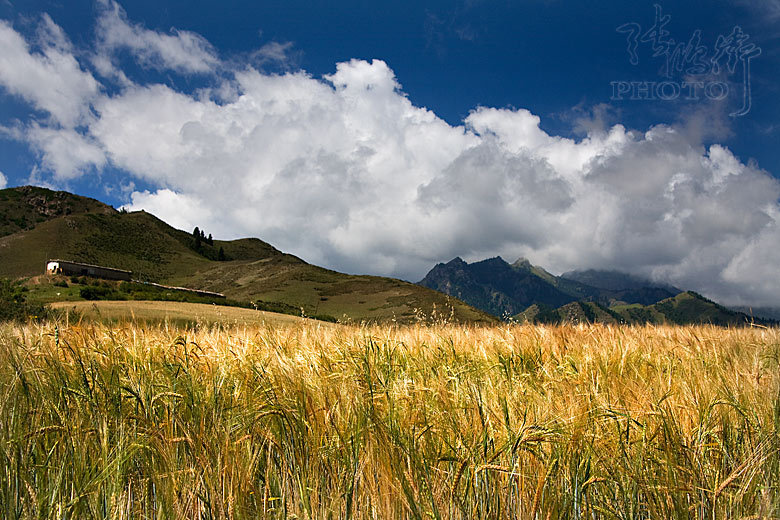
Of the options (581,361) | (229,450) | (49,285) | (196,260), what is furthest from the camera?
(196,260)

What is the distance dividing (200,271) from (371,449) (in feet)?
349

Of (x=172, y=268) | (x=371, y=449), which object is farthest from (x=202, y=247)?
(x=371, y=449)

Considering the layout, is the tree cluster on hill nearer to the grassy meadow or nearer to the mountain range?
the mountain range

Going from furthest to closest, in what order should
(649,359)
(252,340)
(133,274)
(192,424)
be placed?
(133,274) → (252,340) → (649,359) → (192,424)

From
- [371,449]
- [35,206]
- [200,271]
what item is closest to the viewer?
[371,449]

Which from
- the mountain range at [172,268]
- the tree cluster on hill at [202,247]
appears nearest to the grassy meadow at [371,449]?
the mountain range at [172,268]

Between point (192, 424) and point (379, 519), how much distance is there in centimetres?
112

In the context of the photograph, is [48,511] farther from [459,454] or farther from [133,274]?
[133,274]

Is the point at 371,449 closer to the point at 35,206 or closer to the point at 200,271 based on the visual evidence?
the point at 200,271

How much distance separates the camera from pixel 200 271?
9906 cm

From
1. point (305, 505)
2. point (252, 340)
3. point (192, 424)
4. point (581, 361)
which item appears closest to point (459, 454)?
point (305, 505)

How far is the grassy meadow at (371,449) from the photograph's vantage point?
1587 millimetres

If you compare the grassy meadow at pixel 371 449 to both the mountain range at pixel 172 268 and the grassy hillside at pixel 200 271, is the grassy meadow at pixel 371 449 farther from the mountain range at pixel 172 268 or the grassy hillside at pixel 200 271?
the grassy hillside at pixel 200 271

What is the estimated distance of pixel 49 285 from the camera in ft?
138
